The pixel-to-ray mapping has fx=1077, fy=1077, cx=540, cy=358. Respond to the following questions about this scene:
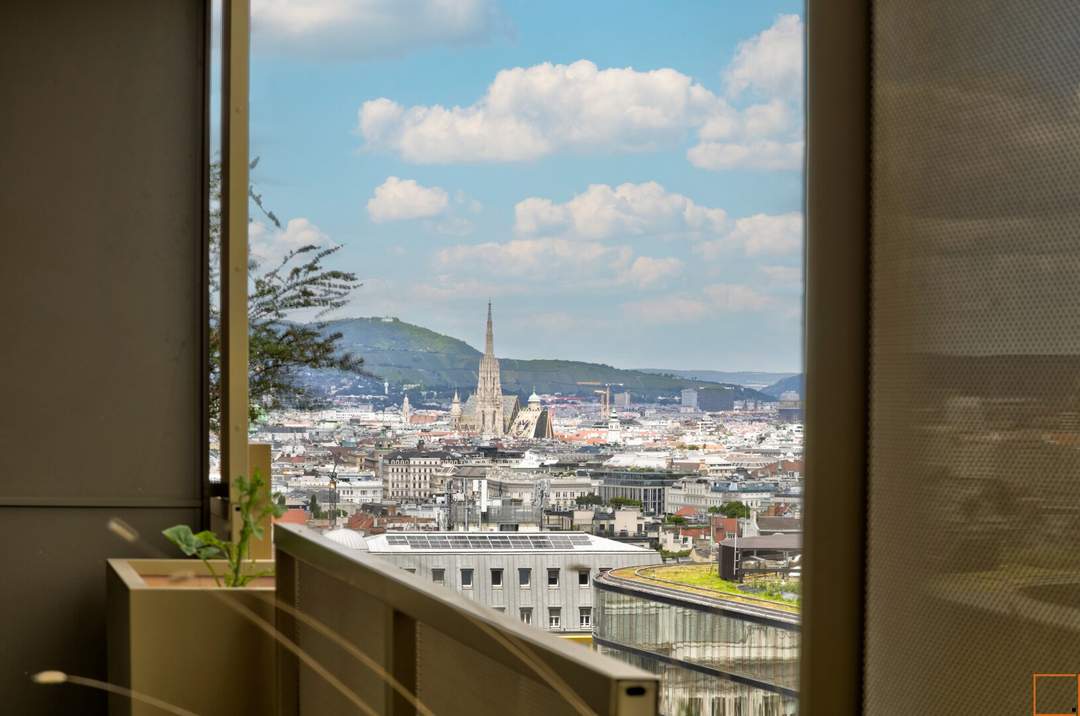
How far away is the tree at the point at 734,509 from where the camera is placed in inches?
52.0

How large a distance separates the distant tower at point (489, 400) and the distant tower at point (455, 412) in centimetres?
7

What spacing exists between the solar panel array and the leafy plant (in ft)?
2.39

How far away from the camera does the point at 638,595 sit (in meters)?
1.52

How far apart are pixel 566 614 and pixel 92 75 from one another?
2731 mm

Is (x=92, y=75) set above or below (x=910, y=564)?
above

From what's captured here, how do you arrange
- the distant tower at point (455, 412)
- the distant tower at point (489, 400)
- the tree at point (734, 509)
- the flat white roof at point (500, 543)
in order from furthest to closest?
the distant tower at point (455, 412), the distant tower at point (489, 400), the flat white roof at point (500, 543), the tree at point (734, 509)

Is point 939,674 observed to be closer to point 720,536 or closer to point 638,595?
point 720,536

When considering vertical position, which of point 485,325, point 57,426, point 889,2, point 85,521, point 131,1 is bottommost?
point 85,521

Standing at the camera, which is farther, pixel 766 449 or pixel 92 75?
pixel 92 75

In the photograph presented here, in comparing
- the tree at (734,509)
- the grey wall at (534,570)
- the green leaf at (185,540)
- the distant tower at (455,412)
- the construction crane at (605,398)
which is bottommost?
the green leaf at (185,540)

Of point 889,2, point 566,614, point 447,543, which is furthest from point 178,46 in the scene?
point 889,2

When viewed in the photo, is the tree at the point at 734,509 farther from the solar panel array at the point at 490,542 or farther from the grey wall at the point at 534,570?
the solar panel array at the point at 490,542

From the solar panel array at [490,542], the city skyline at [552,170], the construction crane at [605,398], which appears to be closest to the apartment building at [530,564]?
the solar panel array at [490,542]

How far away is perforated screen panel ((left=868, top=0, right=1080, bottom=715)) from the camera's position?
1.99ft
